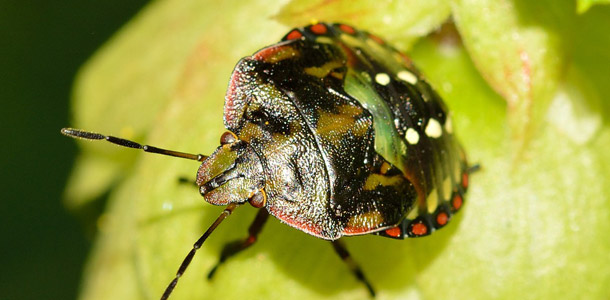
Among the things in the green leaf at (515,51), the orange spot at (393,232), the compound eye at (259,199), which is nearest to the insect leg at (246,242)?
the compound eye at (259,199)

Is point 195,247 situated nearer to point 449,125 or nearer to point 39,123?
point 449,125

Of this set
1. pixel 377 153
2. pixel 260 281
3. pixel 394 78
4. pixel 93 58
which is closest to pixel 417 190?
pixel 377 153

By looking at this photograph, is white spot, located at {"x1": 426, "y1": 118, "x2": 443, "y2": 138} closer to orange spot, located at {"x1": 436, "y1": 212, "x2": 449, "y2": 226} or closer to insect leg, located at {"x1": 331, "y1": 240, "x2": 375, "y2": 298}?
orange spot, located at {"x1": 436, "y1": 212, "x2": 449, "y2": 226}

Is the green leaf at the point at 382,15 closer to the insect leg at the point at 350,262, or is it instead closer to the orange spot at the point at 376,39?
the orange spot at the point at 376,39

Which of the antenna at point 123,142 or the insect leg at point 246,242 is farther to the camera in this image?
the insect leg at point 246,242

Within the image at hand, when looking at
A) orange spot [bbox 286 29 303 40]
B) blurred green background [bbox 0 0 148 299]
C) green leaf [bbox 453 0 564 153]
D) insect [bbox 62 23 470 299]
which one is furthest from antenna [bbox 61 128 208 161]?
blurred green background [bbox 0 0 148 299]

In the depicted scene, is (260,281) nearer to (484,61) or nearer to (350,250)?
(350,250)
